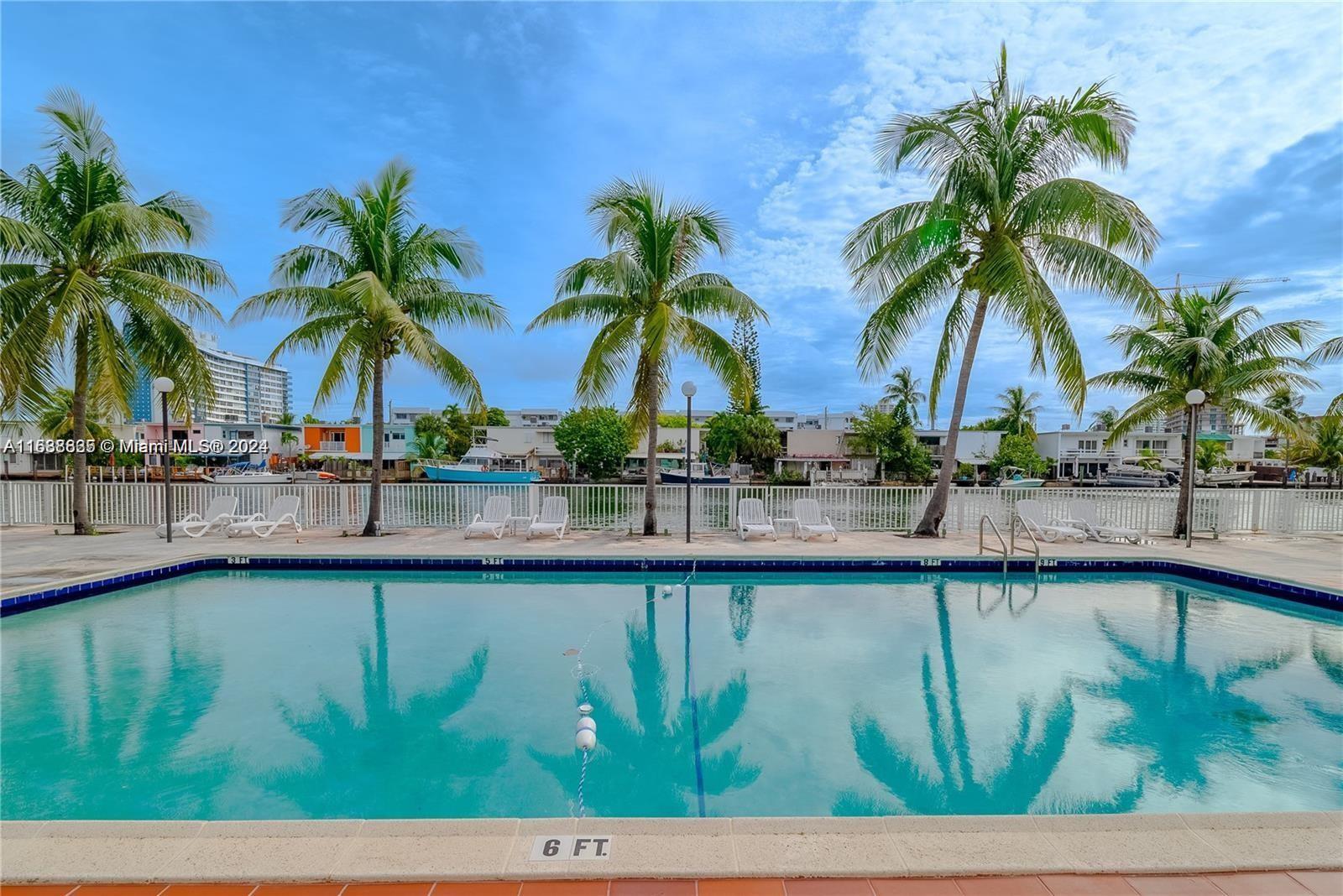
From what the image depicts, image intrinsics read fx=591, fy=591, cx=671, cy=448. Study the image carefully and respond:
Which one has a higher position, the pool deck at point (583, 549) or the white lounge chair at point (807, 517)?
the white lounge chair at point (807, 517)

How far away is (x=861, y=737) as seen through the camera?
15.0 feet

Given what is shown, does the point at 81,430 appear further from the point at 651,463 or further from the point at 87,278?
the point at 651,463

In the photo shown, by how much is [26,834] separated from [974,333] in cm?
1289

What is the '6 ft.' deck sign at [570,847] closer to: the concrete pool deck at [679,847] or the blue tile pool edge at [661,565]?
the concrete pool deck at [679,847]

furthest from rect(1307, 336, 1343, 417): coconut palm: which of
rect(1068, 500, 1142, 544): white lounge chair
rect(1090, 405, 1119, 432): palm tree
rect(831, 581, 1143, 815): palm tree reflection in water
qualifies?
rect(1090, 405, 1119, 432): palm tree

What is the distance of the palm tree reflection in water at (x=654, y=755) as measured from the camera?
3.79 meters

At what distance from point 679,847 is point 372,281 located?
10553 millimetres

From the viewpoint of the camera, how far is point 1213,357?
472 inches

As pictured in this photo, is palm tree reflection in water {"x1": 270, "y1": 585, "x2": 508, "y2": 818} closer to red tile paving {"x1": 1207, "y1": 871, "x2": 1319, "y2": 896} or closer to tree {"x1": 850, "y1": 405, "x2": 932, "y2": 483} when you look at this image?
red tile paving {"x1": 1207, "y1": 871, "x2": 1319, "y2": 896}

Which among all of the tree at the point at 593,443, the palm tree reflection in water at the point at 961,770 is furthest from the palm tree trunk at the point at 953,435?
the tree at the point at 593,443

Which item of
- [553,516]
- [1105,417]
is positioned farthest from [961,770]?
[1105,417]

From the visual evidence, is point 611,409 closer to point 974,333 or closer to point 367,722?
point 974,333

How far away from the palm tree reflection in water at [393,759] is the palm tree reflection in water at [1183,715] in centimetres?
470

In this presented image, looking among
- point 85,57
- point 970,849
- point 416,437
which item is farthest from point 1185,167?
point 416,437
